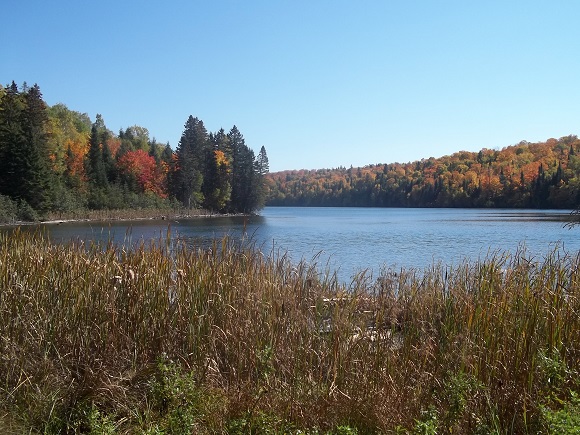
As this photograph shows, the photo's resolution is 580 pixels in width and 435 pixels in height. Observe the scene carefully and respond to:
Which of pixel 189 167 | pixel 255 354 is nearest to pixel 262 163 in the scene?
pixel 189 167

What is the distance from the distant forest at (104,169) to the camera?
50.6 metres

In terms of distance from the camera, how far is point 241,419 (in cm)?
435

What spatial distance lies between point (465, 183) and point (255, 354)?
12172 centimetres

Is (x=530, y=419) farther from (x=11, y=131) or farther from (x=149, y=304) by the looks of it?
(x=11, y=131)

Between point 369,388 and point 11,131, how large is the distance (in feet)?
173

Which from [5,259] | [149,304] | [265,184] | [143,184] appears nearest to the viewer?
[149,304]

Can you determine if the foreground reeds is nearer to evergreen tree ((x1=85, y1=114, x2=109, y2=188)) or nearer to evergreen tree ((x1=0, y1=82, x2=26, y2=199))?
evergreen tree ((x1=0, y1=82, x2=26, y2=199))

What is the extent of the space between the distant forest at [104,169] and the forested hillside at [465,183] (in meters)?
25.7

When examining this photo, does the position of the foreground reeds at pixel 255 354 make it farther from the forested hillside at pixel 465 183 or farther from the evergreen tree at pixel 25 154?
the forested hillside at pixel 465 183

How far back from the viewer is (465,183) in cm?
12094

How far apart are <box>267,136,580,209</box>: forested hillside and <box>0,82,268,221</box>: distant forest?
25705 mm

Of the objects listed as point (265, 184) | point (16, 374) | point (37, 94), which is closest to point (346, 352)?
point (16, 374)

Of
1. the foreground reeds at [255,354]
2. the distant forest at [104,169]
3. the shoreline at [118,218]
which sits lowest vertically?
the shoreline at [118,218]

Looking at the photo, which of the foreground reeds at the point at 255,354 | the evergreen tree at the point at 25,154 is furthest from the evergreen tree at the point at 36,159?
the foreground reeds at the point at 255,354
